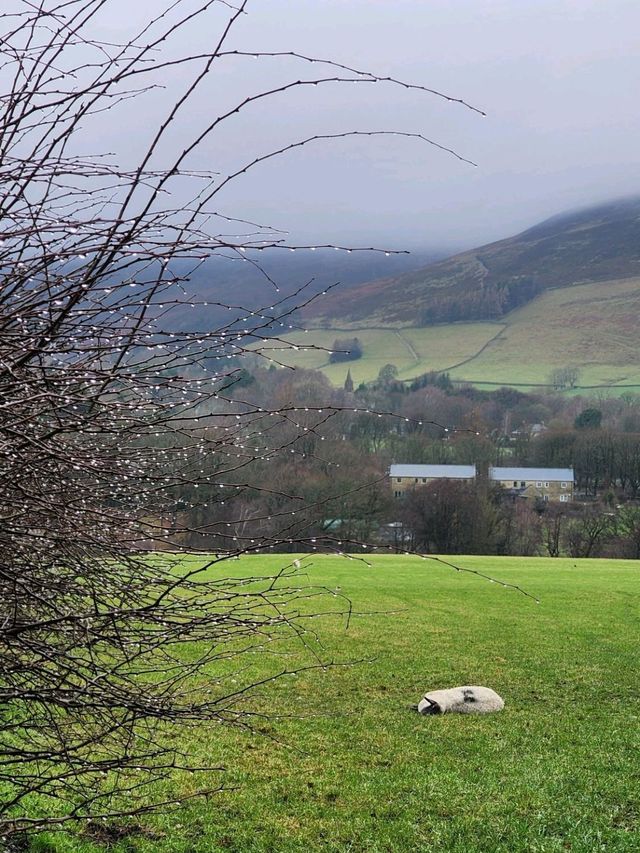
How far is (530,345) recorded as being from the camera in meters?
154

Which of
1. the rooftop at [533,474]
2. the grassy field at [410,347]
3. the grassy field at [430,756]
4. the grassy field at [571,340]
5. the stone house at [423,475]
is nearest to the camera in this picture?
the grassy field at [430,756]

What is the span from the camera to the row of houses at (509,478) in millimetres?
54375

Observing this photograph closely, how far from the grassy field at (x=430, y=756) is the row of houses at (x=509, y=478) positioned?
1421 inches

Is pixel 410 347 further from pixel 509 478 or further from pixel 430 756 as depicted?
pixel 430 756

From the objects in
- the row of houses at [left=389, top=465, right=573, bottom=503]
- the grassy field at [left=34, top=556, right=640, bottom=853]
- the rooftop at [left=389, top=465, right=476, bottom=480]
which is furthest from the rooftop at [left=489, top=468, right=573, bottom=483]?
the grassy field at [left=34, top=556, right=640, bottom=853]

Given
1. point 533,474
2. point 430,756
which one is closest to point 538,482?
point 533,474

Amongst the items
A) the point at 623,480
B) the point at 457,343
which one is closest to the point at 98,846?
the point at 623,480

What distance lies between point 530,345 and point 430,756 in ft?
496

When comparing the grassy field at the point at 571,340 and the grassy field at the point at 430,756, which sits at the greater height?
the grassy field at the point at 571,340

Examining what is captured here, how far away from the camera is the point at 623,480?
201 ft

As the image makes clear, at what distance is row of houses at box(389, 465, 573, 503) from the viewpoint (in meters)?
54.4

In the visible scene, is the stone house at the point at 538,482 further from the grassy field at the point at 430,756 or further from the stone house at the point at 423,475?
the grassy field at the point at 430,756

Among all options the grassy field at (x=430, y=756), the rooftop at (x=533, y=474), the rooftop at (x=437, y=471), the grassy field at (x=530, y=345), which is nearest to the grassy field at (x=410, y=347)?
the grassy field at (x=530, y=345)

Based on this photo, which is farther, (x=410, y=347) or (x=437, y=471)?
(x=410, y=347)
